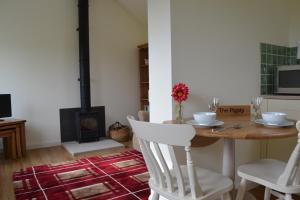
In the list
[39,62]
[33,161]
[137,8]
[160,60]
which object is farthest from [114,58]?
[160,60]

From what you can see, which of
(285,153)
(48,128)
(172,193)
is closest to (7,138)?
(48,128)

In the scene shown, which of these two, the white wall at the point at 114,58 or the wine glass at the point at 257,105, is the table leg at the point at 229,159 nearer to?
the wine glass at the point at 257,105

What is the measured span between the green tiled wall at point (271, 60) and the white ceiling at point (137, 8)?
249cm

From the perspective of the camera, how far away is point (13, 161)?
3.50 metres

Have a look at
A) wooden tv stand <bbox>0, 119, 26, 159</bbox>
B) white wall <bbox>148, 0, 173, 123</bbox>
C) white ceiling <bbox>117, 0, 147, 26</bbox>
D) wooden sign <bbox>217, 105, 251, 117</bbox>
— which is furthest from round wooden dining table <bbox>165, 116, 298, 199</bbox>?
white ceiling <bbox>117, 0, 147, 26</bbox>

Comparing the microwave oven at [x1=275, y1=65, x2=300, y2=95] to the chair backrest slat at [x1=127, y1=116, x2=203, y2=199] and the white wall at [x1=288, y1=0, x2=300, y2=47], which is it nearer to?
the white wall at [x1=288, y1=0, x2=300, y2=47]

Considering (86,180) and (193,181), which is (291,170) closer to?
(193,181)

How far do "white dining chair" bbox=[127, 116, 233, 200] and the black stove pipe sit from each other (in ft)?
10.5

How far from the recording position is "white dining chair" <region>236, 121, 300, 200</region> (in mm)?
1222

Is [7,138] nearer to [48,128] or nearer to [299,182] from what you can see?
[48,128]

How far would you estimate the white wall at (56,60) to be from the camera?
13.1ft

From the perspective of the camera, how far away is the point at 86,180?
2732 mm

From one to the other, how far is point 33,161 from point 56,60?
1762 mm

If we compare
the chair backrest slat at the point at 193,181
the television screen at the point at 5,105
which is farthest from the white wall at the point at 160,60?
the television screen at the point at 5,105
